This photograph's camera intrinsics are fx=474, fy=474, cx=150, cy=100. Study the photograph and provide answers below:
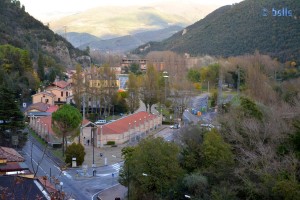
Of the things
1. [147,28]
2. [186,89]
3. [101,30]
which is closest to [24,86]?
[186,89]

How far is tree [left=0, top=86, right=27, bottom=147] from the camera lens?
23844 millimetres

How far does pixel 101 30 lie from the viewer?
17675cm

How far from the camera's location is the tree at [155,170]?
1559cm

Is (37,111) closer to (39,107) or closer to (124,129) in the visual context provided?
(39,107)

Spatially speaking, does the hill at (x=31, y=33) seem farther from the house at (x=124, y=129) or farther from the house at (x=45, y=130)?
the house at (x=124, y=129)

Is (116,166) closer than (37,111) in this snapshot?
Yes

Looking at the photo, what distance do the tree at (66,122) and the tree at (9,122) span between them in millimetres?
1880

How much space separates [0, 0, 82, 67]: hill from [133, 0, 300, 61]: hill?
21.1 m

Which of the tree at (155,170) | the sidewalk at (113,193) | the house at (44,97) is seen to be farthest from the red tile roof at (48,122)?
the tree at (155,170)

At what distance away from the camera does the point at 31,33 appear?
6297cm

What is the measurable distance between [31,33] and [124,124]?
123ft

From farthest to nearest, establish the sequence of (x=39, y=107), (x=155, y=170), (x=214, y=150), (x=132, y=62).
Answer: (x=132, y=62) < (x=39, y=107) < (x=214, y=150) < (x=155, y=170)

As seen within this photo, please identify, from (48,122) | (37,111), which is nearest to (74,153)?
(48,122)

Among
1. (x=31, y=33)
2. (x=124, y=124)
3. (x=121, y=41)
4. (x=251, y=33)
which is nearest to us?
(x=124, y=124)
